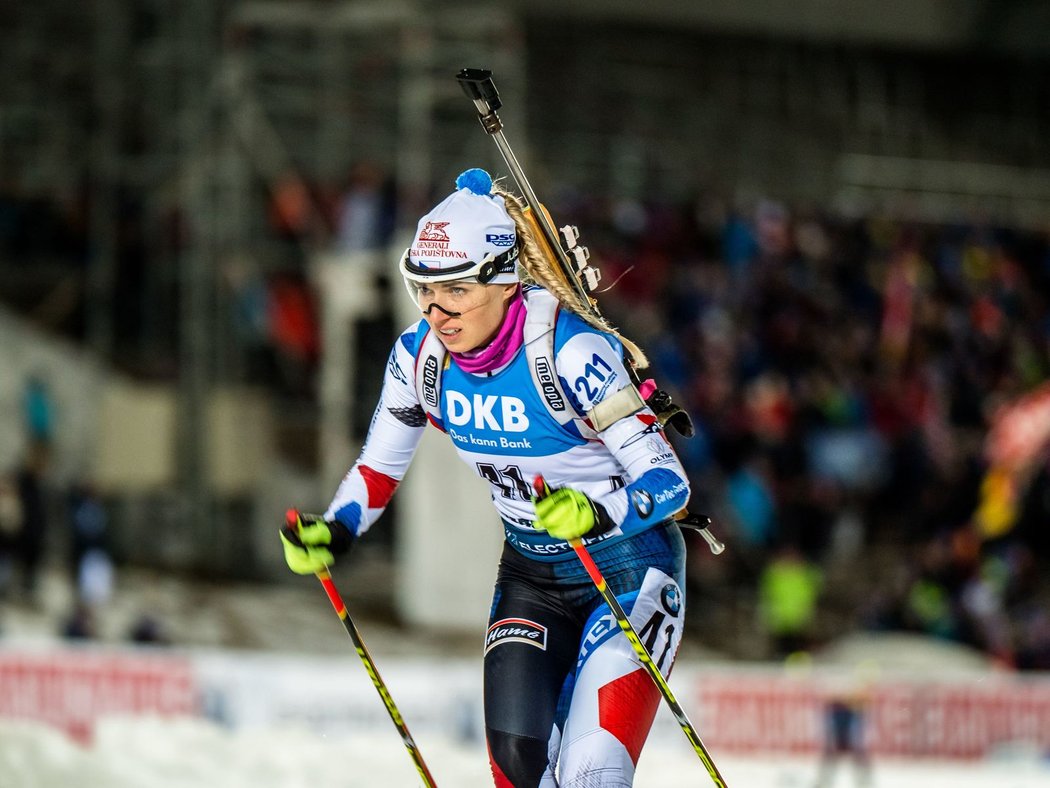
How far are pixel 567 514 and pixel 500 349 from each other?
615 millimetres

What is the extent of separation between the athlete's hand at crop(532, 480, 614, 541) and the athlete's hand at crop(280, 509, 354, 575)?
0.83 metres

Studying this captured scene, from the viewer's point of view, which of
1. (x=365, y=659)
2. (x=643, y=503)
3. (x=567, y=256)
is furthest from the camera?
(x=567, y=256)

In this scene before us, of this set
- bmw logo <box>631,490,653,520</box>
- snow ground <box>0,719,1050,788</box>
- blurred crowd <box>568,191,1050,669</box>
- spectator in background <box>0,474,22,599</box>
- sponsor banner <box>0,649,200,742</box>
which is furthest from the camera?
blurred crowd <box>568,191,1050,669</box>

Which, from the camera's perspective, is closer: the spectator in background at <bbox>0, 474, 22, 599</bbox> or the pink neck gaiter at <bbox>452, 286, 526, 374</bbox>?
the pink neck gaiter at <bbox>452, 286, 526, 374</bbox>

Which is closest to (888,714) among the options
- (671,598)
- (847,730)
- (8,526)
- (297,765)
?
(847,730)

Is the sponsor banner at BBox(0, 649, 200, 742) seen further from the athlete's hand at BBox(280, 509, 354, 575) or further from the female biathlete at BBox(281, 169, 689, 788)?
the female biathlete at BBox(281, 169, 689, 788)

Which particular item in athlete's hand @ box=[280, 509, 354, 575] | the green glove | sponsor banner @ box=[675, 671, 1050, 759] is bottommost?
sponsor banner @ box=[675, 671, 1050, 759]

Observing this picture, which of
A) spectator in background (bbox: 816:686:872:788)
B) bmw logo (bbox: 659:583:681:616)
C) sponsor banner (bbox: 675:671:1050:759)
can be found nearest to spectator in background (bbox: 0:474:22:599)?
sponsor banner (bbox: 675:671:1050:759)

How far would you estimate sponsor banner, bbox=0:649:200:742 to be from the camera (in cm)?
1284

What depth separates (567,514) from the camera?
15.1ft

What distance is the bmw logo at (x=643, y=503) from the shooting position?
15.5ft

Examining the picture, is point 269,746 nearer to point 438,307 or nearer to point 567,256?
point 567,256

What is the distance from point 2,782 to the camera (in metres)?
8.98

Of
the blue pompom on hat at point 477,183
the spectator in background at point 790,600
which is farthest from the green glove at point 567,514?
the spectator in background at point 790,600
